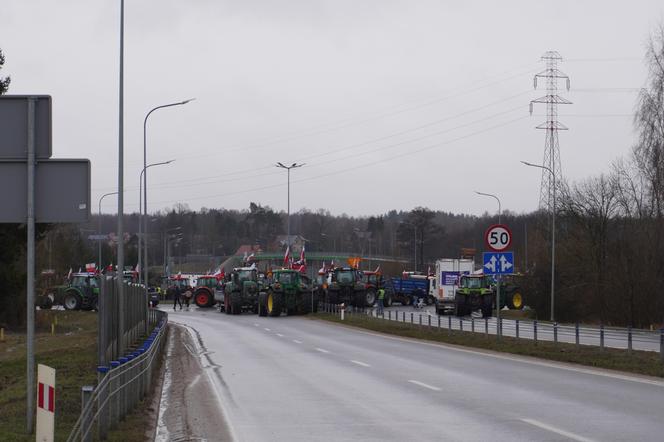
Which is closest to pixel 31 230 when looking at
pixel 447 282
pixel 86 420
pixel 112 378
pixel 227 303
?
pixel 112 378

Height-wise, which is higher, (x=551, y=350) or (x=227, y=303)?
(x=551, y=350)

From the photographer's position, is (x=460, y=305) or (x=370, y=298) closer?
(x=460, y=305)

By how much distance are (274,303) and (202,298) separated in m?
17.9

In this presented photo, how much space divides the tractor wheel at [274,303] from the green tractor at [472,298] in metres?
10.4

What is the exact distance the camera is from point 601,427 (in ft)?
40.3

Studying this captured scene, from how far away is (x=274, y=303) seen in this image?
55.9 metres

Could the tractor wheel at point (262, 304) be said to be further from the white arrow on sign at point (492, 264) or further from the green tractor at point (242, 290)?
the white arrow on sign at point (492, 264)

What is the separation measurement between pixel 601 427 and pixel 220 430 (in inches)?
200

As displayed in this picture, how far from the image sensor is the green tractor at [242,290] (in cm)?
6009

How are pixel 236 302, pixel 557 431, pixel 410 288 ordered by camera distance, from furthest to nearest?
pixel 410 288, pixel 236 302, pixel 557 431

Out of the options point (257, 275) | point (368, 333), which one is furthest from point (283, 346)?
point (257, 275)

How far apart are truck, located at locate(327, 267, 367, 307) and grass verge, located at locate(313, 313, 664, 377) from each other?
17350 millimetres

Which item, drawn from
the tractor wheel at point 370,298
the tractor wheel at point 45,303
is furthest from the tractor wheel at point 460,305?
the tractor wheel at point 45,303

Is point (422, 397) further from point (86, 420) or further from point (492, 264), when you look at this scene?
point (492, 264)
